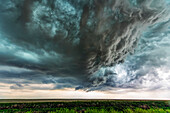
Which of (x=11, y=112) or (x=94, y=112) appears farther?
(x=11, y=112)

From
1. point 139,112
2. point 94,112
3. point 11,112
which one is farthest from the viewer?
point 11,112

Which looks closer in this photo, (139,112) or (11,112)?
(139,112)

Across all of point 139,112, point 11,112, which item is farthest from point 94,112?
point 11,112

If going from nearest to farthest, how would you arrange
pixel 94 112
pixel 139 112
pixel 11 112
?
pixel 94 112
pixel 139 112
pixel 11 112

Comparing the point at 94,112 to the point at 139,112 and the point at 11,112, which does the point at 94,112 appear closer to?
the point at 139,112
